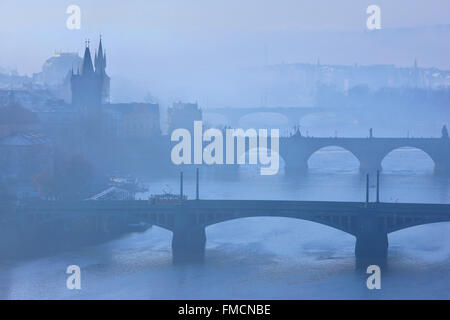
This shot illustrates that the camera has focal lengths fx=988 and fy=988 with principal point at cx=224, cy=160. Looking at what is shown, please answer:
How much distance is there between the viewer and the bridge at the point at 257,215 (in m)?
24.2

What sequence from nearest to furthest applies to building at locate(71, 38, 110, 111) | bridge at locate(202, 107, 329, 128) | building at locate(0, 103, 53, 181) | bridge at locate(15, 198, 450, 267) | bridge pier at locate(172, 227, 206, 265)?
1. bridge at locate(15, 198, 450, 267)
2. bridge pier at locate(172, 227, 206, 265)
3. building at locate(0, 103, 53, 181)
4. building at locate(71, 38, 110, 111)
5. bridge at locate(202, 107, 329, 128)

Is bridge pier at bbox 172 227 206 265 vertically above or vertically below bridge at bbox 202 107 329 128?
below

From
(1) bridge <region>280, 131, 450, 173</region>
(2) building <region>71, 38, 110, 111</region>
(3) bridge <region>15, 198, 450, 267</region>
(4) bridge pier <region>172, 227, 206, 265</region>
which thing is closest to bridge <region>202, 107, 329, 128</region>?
(1) bridge <region>280, 131, 450, 173</region>

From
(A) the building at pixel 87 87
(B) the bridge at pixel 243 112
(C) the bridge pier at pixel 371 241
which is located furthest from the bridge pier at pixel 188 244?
(B) the bridge at pixel 243 112

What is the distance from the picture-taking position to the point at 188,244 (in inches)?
979

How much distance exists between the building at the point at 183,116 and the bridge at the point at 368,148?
322 inches

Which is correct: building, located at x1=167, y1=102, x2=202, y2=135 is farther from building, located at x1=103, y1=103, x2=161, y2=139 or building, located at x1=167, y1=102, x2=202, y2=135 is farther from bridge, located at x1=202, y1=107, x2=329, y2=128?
bridge, located at x1=202, y1=107, x2=329, y2=128

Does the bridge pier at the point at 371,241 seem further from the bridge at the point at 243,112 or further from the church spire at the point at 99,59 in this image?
the bridge at the point at 243,112

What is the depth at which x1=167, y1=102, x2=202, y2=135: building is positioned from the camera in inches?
2350

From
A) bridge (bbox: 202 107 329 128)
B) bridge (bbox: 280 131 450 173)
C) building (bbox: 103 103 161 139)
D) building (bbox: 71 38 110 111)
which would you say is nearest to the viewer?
building (bbox: 71 38 110 111)

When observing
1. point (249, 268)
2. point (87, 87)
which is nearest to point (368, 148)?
point (87, 87)

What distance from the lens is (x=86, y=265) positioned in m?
23.9
